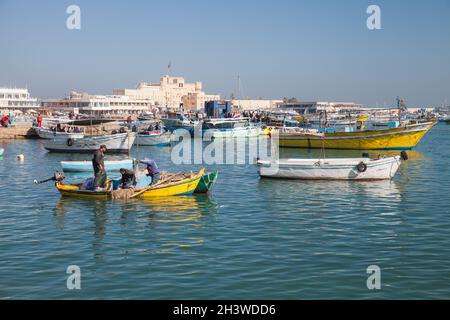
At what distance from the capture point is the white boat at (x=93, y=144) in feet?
139

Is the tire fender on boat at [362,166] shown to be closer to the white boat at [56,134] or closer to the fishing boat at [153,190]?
the fishing boat at [153,190]

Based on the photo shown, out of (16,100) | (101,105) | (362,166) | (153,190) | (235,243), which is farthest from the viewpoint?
(101,105)

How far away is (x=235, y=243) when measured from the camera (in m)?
14.7

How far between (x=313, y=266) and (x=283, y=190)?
37.8 ft

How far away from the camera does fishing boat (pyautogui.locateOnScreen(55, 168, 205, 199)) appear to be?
2042cm

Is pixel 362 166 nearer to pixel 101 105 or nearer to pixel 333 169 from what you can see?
pixel 333 169

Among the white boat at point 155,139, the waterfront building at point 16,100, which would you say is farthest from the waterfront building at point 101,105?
the white boat at point 155,139

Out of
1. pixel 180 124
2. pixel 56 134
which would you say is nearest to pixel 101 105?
pixel 180 124

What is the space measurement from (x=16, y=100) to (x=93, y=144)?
323ft

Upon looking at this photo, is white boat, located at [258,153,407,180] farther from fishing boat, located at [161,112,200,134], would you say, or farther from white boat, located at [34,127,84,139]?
fishing boat, located at [161,112,200,134]

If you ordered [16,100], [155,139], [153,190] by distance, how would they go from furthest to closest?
[16,100]
[155,139]
[153,190]

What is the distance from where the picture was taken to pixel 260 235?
613 inches

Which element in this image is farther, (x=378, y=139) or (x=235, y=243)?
(x=378, y=139)
